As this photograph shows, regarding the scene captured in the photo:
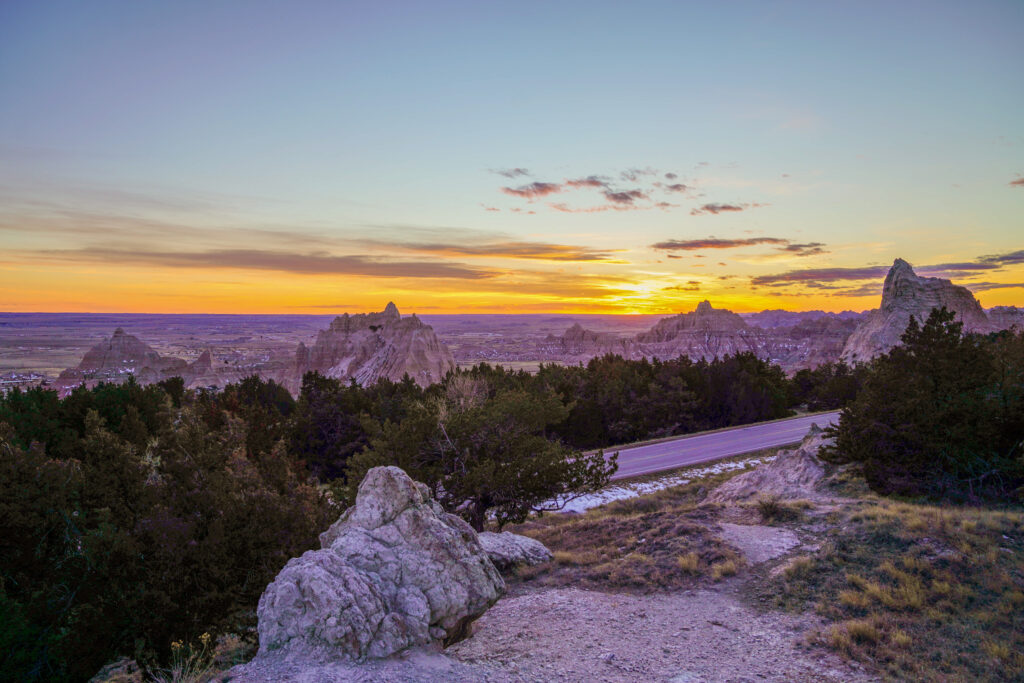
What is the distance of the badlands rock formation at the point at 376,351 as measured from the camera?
9138 centimetres

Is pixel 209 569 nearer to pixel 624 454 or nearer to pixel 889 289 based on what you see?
pixel 624 454

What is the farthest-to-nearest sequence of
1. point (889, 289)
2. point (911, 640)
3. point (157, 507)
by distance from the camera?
point (889, 289)
point (157, 507)
point (911, 640)

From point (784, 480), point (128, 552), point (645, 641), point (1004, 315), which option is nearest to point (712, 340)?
point (1004, 315)

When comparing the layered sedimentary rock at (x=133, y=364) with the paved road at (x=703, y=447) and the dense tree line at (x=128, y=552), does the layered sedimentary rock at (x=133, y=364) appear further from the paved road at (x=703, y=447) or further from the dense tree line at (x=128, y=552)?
the dense tree line at (x=128, y=552)

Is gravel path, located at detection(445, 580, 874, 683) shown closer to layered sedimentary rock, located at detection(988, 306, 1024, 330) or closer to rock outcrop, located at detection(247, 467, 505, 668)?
rock outcrop, located at detection(247, 467, 505, 668)

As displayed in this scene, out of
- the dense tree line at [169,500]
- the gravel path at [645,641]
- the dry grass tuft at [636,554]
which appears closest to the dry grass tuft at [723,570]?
the dry grass tuft at [636,554]

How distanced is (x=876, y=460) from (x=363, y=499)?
54.7 feet

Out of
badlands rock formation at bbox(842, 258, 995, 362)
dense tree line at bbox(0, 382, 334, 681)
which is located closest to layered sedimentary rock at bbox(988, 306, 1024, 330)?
badlands rock formation at bbox(842, 258, 995, 362)

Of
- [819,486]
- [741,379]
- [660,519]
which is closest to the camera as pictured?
[660,519]

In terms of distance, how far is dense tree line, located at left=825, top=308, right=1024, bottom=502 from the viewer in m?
16.5

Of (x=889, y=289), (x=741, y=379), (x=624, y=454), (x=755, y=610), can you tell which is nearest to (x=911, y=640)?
(x=755, y=610)

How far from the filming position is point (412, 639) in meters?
8.26

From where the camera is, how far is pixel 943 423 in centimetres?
1722

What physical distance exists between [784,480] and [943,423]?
5950 millimetres
